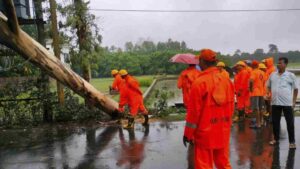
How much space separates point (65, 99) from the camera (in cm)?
1099

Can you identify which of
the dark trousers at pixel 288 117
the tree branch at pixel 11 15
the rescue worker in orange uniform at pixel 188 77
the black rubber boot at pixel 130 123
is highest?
the tree branch at pixel 11 15

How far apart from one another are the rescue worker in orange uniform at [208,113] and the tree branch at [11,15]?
477 centimetres

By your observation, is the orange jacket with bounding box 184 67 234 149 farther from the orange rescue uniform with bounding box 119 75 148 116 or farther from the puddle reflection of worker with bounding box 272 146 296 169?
the orange rescue uniform with bounding box 119 75 148 116

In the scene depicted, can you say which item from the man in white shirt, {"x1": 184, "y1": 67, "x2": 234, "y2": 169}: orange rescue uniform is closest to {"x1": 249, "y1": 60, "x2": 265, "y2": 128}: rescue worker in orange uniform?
the man in white shirt

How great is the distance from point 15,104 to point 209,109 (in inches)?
302

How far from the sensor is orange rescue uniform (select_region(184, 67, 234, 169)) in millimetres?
4203

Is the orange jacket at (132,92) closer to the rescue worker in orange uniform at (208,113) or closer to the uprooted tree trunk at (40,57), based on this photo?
the uprooted tree trunk at (40,57)

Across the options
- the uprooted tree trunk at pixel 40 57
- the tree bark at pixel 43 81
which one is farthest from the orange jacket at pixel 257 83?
the tree bark at pixel 43 81

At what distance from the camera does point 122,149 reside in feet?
24.4

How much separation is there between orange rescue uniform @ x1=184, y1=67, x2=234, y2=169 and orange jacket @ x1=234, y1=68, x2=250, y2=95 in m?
5.40

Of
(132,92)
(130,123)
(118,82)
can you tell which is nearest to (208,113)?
(132,92)

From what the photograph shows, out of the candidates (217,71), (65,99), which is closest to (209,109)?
(217,71)

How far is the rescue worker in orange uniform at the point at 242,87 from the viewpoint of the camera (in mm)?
9656

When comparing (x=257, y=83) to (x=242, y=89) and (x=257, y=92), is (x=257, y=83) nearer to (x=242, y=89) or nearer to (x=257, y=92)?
(x=257, y=92)
